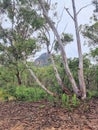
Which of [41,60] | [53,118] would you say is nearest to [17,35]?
[41,60]

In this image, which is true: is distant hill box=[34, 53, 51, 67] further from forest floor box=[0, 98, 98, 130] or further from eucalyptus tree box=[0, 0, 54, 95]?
forest floor box=[0, 98, 98, 130]

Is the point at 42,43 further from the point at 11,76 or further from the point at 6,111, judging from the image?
the point at 11,76

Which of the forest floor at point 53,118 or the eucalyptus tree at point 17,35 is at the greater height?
the eucalyptus tree at point 17,35

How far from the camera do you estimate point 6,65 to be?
2300 cm

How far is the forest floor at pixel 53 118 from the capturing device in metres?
9.04

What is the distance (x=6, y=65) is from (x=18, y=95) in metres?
5.48

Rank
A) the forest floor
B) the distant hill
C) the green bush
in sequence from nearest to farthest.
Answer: the forest floor → the green bush → the distant hill

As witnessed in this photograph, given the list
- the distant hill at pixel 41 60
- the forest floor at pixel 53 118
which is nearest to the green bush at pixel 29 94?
the distant hill at pixel 41 60

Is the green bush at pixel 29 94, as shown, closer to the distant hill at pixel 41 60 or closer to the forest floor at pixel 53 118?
the distant hill at pixel 41 60

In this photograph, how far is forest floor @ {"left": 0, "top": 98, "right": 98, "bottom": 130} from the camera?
29.7 ft

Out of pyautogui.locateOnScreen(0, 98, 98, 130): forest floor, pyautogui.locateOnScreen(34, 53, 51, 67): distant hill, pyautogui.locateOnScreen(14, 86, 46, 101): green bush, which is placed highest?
pyautogui.locateOnScreen(34, 53, 51, 67): distant hill

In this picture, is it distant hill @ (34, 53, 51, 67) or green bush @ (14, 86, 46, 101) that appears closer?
green bush @ (14, 86, 46, 101)

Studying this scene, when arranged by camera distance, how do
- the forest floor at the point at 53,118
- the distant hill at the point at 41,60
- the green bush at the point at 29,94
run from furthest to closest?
the distant hill at the point at 41,60
the green bush at the point at 29,94
the forest floor at the point at 53,118

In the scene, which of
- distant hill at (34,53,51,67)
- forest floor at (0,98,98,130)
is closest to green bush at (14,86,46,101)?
distant hill at (34,53,51,67)
